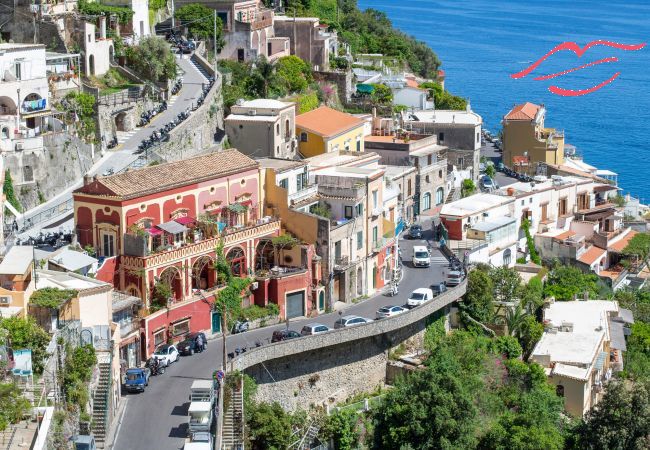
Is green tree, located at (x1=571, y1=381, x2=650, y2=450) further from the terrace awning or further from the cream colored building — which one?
the terrace awning

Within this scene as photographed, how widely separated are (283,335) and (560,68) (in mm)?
96055

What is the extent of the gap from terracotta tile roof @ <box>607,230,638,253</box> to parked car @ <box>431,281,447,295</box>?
1764 centimetres

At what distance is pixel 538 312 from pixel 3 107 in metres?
22.5

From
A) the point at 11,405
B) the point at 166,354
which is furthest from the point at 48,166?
the point at 11,405

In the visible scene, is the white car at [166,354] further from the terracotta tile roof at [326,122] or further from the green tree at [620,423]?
the terracotta tile roof at [326,122]

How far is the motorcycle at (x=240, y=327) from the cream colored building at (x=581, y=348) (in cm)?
1105

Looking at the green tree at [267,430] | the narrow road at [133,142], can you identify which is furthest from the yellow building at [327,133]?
the green tree at [267,430]

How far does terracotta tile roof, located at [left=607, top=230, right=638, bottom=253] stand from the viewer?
66.8 m

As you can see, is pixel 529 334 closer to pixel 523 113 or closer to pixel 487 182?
pixel 487 182

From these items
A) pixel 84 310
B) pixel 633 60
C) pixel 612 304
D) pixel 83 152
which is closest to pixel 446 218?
pixel 612 304

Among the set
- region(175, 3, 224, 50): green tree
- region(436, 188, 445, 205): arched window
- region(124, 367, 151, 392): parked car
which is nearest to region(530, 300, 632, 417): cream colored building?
region(436, 188, 445, 205): arched window

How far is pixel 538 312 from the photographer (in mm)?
54906

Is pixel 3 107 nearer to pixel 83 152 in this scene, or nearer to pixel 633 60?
pixel 83 152

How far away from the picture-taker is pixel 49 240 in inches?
1768
